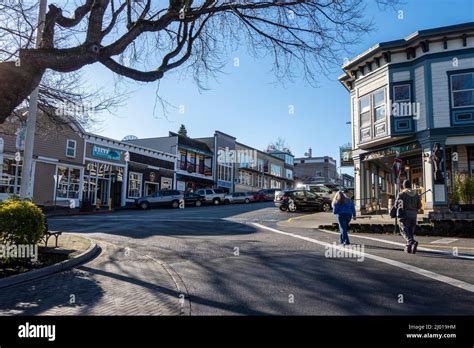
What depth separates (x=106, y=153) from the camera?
106 feet

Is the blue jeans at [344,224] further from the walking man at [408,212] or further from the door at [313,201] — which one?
the door at [313,201]

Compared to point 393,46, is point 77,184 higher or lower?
lower

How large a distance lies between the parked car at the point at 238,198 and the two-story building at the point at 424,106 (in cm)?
2017

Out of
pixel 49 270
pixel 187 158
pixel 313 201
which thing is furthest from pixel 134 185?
pixel 49 270

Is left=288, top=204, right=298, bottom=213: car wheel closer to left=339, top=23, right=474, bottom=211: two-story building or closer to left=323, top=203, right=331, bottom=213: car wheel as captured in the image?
left=323, top=203, right=331, bottom=213: car wheel

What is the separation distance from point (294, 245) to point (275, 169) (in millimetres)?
59209

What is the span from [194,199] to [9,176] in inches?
603

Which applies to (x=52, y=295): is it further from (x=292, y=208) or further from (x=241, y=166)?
(x=241, y=166)

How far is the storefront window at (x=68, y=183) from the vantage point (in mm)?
27817

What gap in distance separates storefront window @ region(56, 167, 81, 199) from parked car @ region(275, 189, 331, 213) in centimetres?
1604

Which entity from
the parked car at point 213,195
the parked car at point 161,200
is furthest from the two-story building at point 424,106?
the parked car at point 213,195
